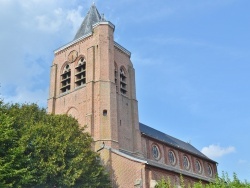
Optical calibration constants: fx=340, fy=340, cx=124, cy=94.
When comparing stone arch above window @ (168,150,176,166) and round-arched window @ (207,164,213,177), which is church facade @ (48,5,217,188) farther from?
round-arched window @ (207,164,213,177)

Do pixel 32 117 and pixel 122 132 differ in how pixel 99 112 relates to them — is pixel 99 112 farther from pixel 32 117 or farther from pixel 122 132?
pixel 32 117

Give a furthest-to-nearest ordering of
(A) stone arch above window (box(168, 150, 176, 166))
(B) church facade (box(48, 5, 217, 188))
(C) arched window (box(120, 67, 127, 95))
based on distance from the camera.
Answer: (A) stone arch above window (box(168, 150, 176, 166)) < (C) arched window (box(120, 67, 127, 95)) < (B) church facade (box(48, 5, 217, 188))

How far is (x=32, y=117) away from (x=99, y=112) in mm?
7553

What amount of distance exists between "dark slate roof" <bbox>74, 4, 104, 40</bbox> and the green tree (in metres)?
13.6

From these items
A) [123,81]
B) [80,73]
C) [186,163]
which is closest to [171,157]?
[186,163]

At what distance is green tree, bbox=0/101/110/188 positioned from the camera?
18.3 meters

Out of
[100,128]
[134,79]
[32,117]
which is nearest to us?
[32,117]

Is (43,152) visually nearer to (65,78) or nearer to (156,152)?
(65,78)

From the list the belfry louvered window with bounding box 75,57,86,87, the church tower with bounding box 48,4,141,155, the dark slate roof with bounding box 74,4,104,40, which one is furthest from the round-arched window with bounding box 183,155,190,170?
the dark slate roof with bounding box 74,4,104,40

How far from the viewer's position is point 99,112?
99.5 ft

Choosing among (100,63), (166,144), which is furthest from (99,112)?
(166,144)

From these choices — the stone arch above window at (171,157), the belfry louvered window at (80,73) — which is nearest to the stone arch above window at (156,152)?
the stone arch above window at (171,157)

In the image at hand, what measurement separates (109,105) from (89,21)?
475 inches

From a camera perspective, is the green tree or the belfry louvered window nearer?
the green tree
